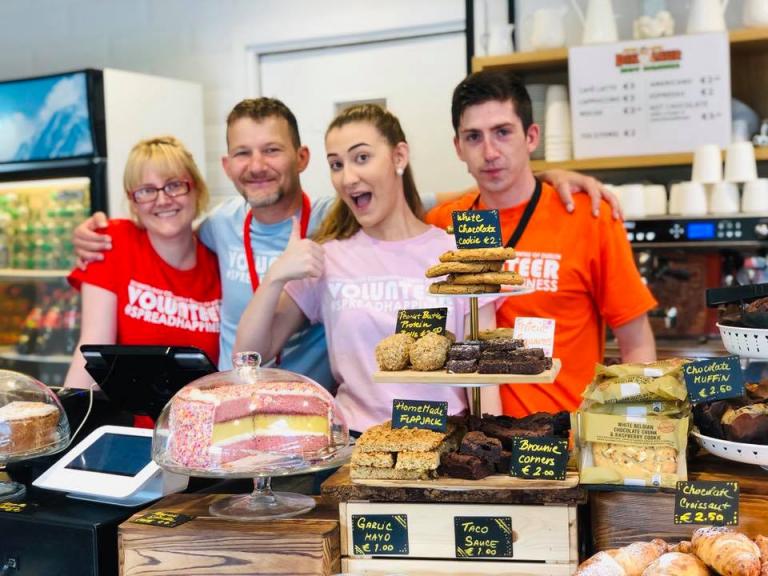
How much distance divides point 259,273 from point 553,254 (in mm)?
930

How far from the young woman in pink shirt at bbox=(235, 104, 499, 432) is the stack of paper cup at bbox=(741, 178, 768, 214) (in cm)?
168

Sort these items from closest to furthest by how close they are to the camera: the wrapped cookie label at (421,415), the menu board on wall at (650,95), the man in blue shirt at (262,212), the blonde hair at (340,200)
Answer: the wrapped cookie label at (421,415) < the blonde hair at (340,200) < the man in blue shirt at (262,212) < the menu board on wall at (650,95)

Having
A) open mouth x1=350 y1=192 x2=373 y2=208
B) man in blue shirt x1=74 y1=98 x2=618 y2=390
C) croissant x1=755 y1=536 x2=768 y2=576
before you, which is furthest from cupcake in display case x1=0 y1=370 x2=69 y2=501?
croissant x1=755 y1=536 x2=768 y2=576

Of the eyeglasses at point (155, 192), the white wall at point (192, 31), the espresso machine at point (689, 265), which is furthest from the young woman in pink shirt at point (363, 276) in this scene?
the white wall at point (192, 31)

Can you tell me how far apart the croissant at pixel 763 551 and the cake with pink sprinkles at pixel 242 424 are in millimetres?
836

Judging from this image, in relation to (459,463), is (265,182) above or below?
above

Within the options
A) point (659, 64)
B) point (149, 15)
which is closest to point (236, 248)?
point (659, 64)

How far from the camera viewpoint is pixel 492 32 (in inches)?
166

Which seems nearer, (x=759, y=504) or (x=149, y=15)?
(x=759, y=504)

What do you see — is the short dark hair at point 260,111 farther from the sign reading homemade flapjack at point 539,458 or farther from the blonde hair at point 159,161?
the sign reading homemade flapjack at point 539,458

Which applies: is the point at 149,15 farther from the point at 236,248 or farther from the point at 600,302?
the point at 600,302

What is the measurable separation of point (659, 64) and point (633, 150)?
0.38 metres

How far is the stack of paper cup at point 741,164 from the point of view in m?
3.63

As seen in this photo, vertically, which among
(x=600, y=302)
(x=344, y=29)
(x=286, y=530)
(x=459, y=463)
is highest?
(x=344, y=29)
